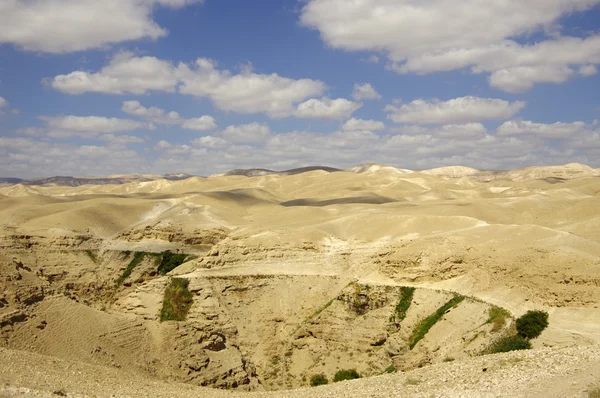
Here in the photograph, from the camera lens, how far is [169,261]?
2031 inches

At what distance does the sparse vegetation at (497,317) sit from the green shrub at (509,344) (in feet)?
5.44

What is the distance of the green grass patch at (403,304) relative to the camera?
32.9 meters

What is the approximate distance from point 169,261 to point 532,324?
3453 centimetres

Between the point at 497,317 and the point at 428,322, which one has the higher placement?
the point at 497,317

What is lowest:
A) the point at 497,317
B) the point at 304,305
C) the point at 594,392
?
the point at 304,305

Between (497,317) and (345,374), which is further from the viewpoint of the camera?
(345,374)

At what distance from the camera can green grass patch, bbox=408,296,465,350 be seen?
30141 mm

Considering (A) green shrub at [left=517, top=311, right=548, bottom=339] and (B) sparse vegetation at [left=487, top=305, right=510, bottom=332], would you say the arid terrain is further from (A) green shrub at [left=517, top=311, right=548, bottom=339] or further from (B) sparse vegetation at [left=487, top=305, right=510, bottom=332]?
(A) green shrub at [left=517, top=311, right=548, bottom=339]

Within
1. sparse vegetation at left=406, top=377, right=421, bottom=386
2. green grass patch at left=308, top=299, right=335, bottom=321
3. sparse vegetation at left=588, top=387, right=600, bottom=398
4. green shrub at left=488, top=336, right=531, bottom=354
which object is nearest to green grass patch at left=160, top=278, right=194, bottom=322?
green grass patch at left=308, top=299, right=335, bottom=321

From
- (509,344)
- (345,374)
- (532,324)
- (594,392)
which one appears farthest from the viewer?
(345,374)

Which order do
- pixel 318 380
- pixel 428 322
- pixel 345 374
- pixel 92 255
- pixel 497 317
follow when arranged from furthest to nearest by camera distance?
pixel 92 255, pixel 318 380, pixel 345 374, pixel 428 322, pixel 497 317

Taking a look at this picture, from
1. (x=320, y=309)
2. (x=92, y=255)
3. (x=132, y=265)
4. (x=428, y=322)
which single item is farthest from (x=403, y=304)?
(x=92, y=255)

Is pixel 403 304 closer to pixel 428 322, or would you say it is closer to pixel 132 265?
pixel 428 322

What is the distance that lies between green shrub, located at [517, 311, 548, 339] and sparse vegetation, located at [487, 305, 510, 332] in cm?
104
